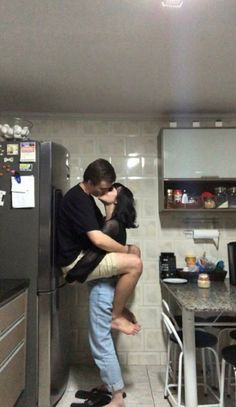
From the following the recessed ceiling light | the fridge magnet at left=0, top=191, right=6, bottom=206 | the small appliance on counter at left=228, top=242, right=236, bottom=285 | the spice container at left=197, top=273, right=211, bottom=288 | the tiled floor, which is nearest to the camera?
the recessed ceiling light

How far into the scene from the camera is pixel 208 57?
6.49 ft

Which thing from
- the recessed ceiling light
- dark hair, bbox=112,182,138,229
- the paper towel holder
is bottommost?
the paper towel holder

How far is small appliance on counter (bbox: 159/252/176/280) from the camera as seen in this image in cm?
272

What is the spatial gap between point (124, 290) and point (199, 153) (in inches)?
52.3

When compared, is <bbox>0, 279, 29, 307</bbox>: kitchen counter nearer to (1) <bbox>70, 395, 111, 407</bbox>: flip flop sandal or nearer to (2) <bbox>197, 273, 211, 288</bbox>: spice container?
(1) <bbox>70, 395, 111, 407</bbox>: flip flop sandal

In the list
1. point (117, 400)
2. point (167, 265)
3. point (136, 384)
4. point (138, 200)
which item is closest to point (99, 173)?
point (138, 200)

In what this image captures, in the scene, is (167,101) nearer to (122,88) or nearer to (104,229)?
(122,88)

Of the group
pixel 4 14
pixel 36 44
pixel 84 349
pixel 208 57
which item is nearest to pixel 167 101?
pixel 208 57

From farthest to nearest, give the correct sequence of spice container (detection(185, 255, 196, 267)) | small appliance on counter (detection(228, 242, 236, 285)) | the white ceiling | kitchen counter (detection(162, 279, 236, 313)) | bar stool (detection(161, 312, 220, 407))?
1. spice container (detection(185, 255, 196, 267))
2. small appliance on counter (detection(228, 242, 236, 285))
3. bar stool (detection(161, 312, 220, 407))
4. kitchen counter (detection(162, 279, 236, 313))
5. the white ceiling

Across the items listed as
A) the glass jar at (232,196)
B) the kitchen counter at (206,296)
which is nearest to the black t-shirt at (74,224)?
the kitchen counter at (206,296)

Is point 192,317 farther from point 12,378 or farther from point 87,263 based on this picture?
point 12,378

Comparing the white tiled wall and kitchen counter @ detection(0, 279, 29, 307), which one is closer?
kitchen counter @ detection(0, 279, 29, 307)

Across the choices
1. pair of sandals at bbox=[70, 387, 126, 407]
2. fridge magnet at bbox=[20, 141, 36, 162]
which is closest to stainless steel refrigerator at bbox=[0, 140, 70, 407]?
fridge magnet at bbox=[20, 141, 36, 162]

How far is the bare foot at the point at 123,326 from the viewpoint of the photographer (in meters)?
2.11
